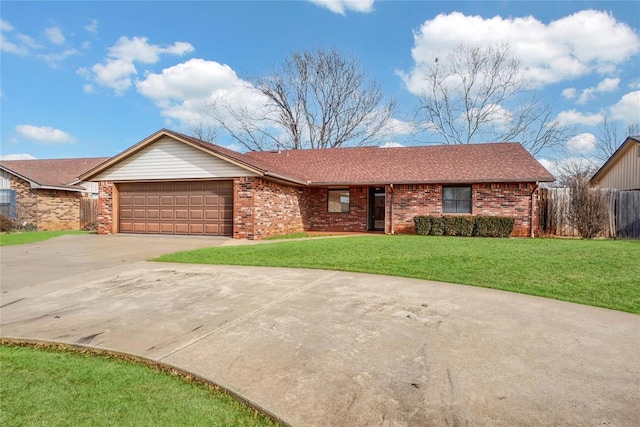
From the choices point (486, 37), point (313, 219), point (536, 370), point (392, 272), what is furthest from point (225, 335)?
point (486, 37)

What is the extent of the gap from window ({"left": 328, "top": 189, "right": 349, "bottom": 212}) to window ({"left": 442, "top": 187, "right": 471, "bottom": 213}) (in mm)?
4776

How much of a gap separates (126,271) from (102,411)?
18.9 ft

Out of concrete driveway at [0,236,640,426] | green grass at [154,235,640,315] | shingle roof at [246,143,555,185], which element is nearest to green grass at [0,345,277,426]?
concrete driveway at [0,236,640,426]

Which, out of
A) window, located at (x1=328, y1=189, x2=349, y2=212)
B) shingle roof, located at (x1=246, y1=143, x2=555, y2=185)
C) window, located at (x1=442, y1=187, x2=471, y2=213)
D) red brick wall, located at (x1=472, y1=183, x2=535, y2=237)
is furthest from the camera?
window, located at (x1=328, y1=189, x2=349, y2=212)

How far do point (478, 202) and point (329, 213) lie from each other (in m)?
7.13

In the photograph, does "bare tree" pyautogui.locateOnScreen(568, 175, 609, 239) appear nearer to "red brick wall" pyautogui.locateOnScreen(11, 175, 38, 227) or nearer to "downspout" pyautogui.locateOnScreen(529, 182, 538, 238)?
"downspout" pyautogui.locateOnScreen(529, 182, 538, 238)

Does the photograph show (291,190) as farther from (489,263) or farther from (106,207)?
(489,263)

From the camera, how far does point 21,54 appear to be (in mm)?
13883

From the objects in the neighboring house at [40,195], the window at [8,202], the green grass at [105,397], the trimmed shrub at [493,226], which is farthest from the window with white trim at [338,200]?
the window at [8,202]

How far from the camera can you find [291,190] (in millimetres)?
17375

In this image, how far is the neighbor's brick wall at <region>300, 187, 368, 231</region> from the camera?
60.0 feet

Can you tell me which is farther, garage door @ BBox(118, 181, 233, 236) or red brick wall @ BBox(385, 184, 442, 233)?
red brick wall @ BBox(385, 184, 442, 233)

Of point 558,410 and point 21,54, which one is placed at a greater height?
point 21,54

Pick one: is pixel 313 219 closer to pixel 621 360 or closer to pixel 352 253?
pixel 352 253
